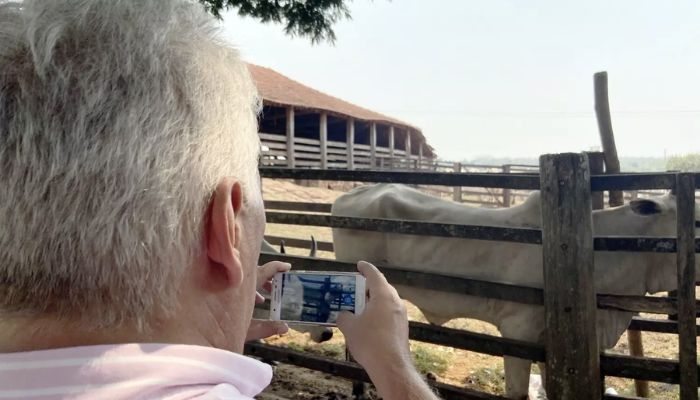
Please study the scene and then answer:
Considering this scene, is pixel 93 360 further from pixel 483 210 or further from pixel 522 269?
pixel 483 210

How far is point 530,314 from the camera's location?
385 cm

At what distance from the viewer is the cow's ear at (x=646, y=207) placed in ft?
12.6

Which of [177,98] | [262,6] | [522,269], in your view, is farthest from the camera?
[262,6]

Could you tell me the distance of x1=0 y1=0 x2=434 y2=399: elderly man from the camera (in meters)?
0.73

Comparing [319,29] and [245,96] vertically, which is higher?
[319,29]

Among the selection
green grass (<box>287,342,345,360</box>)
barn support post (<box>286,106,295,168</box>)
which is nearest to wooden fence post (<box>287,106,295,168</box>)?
barn support post (<box>286,106,295,168</box>)

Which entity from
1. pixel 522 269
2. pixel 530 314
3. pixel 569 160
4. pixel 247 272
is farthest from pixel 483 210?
pixel 247 272

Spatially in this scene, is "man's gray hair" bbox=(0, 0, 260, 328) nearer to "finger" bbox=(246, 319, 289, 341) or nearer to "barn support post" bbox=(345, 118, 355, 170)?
"finger" bbox=(246, 319, 289, 341)

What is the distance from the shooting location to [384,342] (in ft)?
4.01

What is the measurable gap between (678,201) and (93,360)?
2.86m

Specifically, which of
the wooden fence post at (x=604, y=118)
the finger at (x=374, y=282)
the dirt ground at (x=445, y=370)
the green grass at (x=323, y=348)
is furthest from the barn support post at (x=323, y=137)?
the finger at (x=374, y=282)

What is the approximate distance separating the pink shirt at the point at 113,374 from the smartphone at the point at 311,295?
2.18 ft

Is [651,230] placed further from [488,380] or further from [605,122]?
[488,380]

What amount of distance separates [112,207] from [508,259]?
12.6 ft
